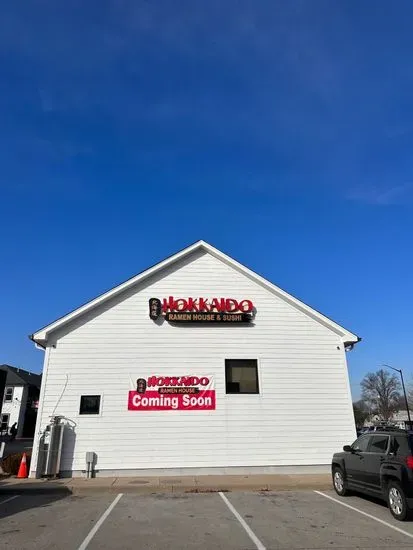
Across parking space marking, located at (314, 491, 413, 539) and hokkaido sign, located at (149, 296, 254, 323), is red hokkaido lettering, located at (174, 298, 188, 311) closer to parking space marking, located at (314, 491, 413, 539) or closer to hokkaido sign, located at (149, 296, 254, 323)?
hokkaido sign, located at (149, 296, 254, 323)

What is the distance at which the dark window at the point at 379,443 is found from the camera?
31.3 ft

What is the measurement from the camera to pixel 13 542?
707 centimetres

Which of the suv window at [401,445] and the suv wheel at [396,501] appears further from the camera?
the suv window at [401,445]

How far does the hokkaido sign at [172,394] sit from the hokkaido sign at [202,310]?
2.14 m

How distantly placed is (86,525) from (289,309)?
35.0 ft

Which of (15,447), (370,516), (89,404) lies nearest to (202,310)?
(89,404)

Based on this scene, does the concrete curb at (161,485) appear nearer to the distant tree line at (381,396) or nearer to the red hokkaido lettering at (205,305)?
the red hokkaido lettering at (205,305)

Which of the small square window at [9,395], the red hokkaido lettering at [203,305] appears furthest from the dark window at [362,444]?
the small square window at [9,395]

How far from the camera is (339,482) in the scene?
11.3 meters

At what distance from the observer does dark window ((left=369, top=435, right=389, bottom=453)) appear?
9.55 m

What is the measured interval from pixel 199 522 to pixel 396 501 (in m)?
3.82

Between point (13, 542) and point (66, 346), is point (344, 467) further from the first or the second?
point (66, 346)

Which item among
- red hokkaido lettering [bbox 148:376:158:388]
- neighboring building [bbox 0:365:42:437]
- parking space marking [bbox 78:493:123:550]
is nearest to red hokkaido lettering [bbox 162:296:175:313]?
red hokkaido lettering [bbox 148:376:158:388]

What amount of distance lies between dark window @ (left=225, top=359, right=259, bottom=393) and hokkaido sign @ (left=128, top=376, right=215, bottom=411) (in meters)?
0.72
